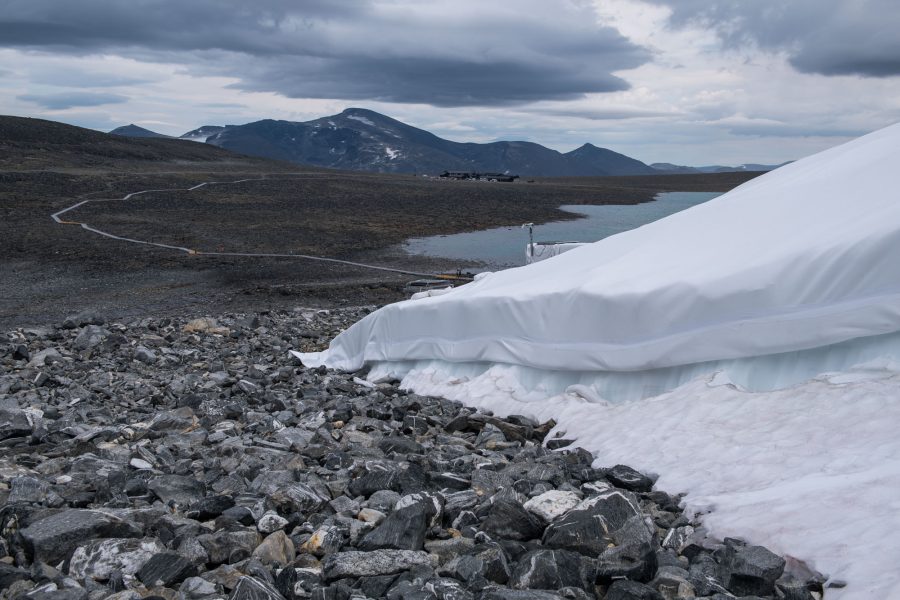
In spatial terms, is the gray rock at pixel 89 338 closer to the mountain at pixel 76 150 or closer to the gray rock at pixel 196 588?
the gray rock at pixel 196 588

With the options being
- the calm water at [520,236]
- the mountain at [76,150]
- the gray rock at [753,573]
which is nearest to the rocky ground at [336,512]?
the gray rock at [753,573]

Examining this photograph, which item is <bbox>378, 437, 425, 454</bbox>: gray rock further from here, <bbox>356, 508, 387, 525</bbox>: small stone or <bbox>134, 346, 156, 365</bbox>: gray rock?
<bbox>134, 346, 156, 365</bbox>: gray rock

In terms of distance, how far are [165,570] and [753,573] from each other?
263cm

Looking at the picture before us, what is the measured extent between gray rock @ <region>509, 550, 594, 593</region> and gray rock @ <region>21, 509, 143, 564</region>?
1917 mm

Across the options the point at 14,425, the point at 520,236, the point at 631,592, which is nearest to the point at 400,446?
the point at 631,592

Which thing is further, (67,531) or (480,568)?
(67,531)

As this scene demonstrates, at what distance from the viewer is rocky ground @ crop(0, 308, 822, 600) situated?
3701 millimetres

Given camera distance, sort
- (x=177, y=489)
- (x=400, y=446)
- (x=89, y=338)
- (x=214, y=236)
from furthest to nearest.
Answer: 1. (x=214, y=236)
2. (x=89, y=338)
3. (x=400, y=446)
4. (x=177, y=489)

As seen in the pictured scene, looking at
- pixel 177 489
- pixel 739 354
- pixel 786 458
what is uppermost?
pixel 739 354

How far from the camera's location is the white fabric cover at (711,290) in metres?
5.79

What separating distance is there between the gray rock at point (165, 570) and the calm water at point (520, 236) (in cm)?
2187

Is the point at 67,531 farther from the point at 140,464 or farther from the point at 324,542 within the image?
the point at 140,464

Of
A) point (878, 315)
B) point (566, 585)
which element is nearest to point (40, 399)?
point (566, 585)

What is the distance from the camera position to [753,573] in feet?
12.1
